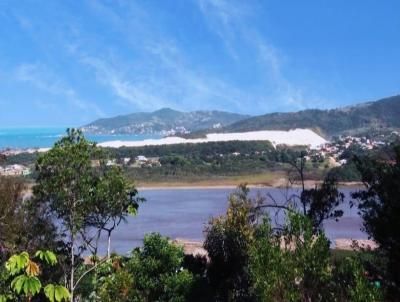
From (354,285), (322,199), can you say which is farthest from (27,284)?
(322,199)

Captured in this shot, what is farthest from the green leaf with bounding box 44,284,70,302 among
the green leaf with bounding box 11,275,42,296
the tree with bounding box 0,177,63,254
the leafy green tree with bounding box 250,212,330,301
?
the tree with bounding box 0,177,63,254

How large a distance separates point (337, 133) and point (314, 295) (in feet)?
571

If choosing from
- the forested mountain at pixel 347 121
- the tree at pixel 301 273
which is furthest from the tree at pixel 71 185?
the forested mountain at pixel 347 121

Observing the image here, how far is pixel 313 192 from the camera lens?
579 inches

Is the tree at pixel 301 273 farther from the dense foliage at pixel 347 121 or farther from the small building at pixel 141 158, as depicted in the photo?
the dense foliage at pixel 347 121

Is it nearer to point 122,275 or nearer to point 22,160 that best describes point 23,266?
point 122,275

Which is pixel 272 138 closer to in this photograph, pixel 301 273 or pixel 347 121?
pixel 347 121

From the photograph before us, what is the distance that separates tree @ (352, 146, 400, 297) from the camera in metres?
9.12

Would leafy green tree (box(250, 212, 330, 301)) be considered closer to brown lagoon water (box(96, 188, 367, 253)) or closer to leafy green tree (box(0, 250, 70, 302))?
leafy green tree (box(0, 250, 70, 302))

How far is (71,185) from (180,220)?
35.8 meters

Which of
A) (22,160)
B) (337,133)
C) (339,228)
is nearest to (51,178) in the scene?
(339,228)

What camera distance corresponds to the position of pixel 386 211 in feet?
32.9

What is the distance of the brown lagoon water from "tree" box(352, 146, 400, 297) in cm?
1468

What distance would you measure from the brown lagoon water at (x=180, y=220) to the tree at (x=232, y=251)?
10897 mm
